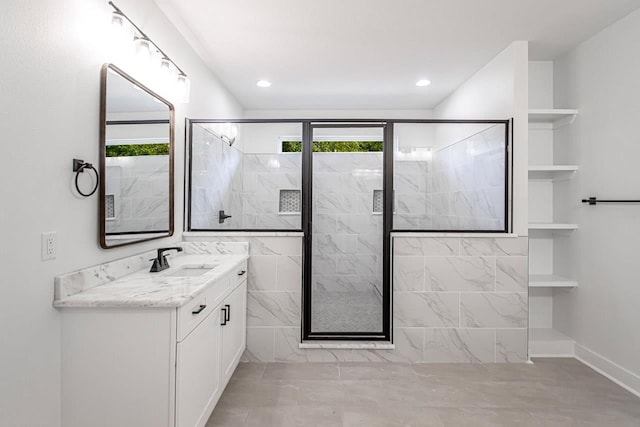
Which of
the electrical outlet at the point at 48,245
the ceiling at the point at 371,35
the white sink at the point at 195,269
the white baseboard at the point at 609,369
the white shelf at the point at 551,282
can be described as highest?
the ceiling at the point at 371,35

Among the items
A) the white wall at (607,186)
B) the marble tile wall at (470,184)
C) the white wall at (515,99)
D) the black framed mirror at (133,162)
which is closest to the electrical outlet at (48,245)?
the black framed mirror at (133,162)

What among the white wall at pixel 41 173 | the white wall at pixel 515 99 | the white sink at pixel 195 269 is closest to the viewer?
the white wall at pixel 41 173

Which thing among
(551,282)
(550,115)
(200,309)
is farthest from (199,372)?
(550,115)

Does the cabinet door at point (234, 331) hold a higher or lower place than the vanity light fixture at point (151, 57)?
lower

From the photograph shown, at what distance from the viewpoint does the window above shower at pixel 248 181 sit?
2986 millimetres

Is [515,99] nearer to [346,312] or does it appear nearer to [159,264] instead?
[346,312]

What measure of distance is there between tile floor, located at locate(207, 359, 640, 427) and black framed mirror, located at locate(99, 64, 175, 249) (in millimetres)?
1260

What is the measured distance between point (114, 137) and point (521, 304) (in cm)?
319

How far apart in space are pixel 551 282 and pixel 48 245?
3558 millimetres

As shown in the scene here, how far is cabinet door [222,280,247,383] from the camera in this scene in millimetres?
2270

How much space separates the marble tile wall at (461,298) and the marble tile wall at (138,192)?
1.85 m

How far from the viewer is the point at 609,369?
107 inches

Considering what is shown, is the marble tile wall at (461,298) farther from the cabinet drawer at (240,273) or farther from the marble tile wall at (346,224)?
the cabinet drawer at (240,273)

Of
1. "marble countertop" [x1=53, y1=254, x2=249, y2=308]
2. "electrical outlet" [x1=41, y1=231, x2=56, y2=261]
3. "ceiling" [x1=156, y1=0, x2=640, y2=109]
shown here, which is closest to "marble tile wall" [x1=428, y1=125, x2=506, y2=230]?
"ceiling" [x1=156, y1=0, x2=640, y2=109]
